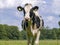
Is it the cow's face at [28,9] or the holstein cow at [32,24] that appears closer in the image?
the cow's face at [28,9]

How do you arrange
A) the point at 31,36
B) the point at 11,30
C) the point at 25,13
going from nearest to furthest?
the point at 25,13
the point at 31,36
the point at 11,30

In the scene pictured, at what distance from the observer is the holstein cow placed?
13.4 metres

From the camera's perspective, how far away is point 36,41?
13.9m

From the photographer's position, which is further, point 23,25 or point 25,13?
point 23,25

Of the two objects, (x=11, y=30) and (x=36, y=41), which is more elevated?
(x=36, y=41)

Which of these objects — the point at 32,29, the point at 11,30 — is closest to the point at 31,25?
the point at 32,29

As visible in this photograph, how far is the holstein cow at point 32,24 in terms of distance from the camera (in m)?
13.4

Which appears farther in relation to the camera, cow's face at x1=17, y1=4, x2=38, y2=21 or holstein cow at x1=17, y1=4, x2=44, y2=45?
holstein cow at x1=17, y1=4, x2=44, y2=45

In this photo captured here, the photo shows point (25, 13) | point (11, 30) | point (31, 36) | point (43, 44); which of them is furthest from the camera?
point (11, 30)

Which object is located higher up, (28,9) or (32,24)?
(28,9)

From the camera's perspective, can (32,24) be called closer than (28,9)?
No

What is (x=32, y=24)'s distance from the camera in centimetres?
1398

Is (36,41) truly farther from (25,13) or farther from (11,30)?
(11,30)

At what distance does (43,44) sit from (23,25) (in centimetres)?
1569
